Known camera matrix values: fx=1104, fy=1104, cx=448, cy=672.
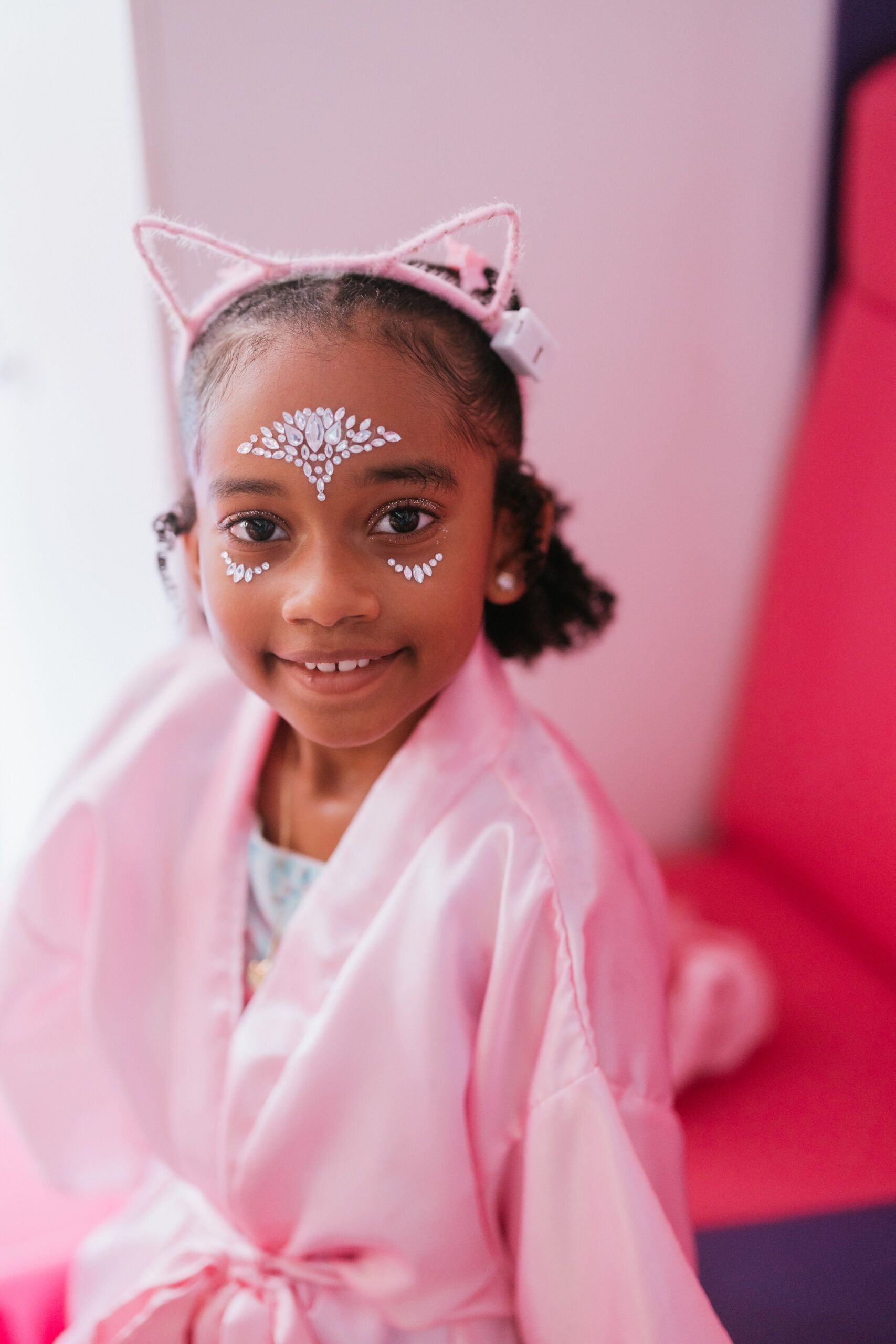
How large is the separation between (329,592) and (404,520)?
0.21 ft

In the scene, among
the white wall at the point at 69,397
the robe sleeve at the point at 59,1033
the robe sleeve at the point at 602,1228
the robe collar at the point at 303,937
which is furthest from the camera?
the white wall at the point at 69,397

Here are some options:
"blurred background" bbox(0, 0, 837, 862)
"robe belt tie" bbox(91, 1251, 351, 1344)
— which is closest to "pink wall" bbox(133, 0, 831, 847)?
"blurred background" bbox(0, 0, 837, 862)

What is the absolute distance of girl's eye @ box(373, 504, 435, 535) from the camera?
63 centimetres

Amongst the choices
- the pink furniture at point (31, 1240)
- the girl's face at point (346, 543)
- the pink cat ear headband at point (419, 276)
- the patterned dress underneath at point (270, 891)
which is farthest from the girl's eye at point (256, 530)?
the pink furniture at point (31, 1240)

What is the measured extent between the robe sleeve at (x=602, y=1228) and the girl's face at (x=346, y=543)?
0.25 meters

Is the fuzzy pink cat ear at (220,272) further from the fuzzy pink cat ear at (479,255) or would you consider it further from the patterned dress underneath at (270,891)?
the patterned dress underneath at (270,891)

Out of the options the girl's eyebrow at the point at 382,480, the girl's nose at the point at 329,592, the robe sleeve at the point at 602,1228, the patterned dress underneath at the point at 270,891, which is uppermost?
the girl's eyebrow at the point at 382,480

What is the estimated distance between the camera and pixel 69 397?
3.54 feet

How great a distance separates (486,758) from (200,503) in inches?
9.5

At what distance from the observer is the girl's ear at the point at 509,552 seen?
706 mm

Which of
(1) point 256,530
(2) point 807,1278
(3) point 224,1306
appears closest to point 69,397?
(1) point 256,530

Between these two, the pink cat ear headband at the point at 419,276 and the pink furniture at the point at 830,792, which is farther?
the pink furniture at the point at 830,792

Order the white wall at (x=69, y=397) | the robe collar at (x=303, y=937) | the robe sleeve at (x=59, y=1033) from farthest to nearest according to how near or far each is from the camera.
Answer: the white wall at (x=69, y=397)
the robe sleeve at (x=59, y=1033)
the robe collar at (x=303, y=937)

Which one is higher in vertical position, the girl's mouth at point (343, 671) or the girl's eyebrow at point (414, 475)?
the girl's eyebrow at point (414, 475)
